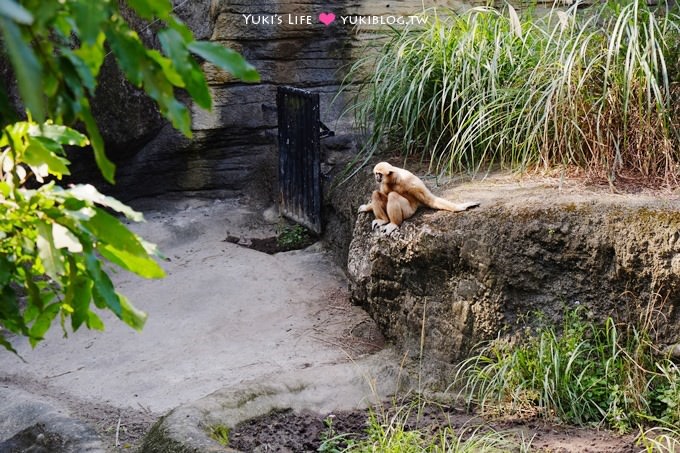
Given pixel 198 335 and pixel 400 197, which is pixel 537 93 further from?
pixel 198 335

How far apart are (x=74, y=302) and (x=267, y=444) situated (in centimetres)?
268

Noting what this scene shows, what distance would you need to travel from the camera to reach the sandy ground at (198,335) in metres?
5.47

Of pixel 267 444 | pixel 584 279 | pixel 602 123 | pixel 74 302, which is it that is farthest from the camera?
pixel 602 123

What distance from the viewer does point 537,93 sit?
19.2ft

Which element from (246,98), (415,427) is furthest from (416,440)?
(246,98)

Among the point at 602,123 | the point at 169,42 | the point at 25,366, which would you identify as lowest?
the point at 25,366

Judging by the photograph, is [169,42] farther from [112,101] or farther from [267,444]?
[112,101]

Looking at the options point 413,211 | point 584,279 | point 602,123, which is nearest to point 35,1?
point 584,279

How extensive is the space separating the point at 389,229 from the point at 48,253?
4.07 metres

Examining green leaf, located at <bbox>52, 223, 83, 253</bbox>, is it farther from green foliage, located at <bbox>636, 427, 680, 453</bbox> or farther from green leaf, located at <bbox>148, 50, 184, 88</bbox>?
green foliage, located at <bbox>636, 427, 680, 453</bbox>

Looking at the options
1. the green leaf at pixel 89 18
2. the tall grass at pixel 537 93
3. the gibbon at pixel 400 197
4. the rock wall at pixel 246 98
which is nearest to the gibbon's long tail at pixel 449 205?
the gibbon at pixel 400 197

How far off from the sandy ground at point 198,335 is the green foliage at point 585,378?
1.28 meters

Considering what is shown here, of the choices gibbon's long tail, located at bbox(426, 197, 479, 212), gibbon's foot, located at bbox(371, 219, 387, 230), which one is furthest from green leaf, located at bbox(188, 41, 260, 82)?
gibbon's foot, located at bbox(371, 219, 387, 230)

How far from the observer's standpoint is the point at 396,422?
4.54m
